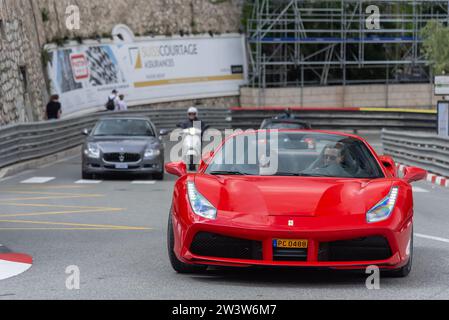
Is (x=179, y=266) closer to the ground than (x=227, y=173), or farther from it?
closer to the ground

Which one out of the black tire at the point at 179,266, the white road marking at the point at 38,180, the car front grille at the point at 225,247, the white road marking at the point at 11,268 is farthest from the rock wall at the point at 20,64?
the car front grille at the point at 225,247

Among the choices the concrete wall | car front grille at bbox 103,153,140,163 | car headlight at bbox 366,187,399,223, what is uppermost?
car headlight at bbox 366,187,399,223

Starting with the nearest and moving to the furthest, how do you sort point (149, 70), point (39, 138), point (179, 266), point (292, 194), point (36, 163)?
1. point (292, 194)
2. point (179, 266)
3. point (36, 163)
4. point (39, 138)
5. point (149, 70)

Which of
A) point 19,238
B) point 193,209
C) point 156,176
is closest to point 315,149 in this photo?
point 193,209

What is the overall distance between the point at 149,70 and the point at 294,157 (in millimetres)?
39238

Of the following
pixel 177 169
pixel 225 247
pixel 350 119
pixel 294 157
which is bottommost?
pixel 350 119

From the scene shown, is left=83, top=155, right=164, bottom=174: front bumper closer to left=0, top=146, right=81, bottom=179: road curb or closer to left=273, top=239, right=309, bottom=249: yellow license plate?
left=0, top=146, right=81, bottom=179: road curb

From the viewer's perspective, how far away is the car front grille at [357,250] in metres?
8.56

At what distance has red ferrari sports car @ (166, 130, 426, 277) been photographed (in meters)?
8.54

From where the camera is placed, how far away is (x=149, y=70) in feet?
160

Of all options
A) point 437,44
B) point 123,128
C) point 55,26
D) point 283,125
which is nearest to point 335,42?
point 437,44

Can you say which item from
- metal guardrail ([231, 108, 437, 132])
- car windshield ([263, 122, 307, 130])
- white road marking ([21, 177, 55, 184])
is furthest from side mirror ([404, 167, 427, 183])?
metal guardrail ([231, 108, 437, 132])

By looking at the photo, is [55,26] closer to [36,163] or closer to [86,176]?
[36,163]

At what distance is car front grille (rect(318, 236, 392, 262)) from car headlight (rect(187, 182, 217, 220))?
90 cm
